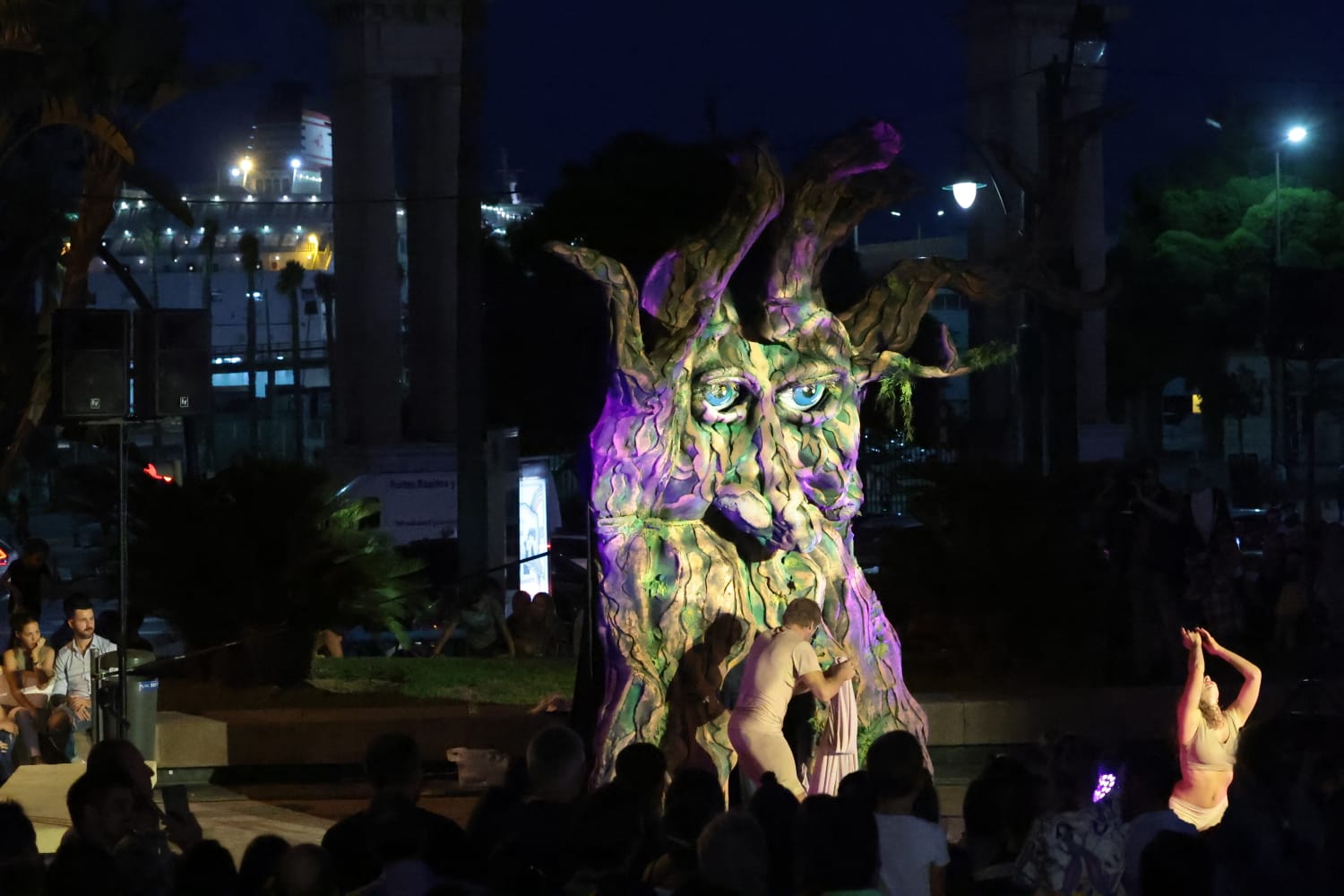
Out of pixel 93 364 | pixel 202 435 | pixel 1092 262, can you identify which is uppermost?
pixel 1092 262

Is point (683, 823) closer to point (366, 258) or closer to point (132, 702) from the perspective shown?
point (132, 702)

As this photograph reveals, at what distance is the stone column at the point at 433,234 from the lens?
2673 centimetres

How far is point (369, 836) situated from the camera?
6.09 m

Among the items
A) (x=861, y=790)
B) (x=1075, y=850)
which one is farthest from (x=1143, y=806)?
(x=861, y=790)

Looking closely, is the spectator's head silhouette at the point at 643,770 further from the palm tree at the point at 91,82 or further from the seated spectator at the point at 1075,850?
the palm tree at the point at 91,82

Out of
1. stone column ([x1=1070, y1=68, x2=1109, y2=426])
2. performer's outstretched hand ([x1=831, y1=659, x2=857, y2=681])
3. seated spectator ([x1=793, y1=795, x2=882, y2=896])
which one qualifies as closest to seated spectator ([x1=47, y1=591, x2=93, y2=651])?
performer's outstretched hand ([x1=831, y1=659, x2=857, y2=681])

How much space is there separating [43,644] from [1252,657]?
29.3ft

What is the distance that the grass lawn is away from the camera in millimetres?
14195

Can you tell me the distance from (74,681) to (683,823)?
22.9ft

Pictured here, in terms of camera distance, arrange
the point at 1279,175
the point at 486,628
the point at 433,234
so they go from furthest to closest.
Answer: the point at 1279,175, the point at 433,234, the point at 486,628

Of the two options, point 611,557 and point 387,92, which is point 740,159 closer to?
point 611,557

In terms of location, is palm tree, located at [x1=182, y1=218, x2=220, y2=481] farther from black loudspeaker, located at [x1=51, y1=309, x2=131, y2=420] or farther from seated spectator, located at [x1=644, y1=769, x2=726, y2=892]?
seated spectator, located at [x1=644, y1=769, x2=726, y2=892]

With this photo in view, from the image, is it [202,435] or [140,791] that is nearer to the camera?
[140,791]

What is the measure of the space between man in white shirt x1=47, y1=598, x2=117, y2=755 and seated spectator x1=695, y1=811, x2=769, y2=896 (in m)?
7.66
